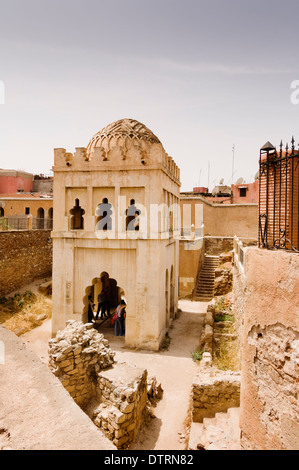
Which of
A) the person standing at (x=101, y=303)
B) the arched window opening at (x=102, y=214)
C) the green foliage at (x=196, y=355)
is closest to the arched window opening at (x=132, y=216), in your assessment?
the arched window opening at (x=102, y=214)

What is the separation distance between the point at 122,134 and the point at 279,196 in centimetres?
824

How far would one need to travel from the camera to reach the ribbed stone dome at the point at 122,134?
37.2ft

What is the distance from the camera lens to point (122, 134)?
37.5ft

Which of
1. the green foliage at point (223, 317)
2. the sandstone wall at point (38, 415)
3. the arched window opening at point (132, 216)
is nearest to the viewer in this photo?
the sandstone wall at point (38, 415)

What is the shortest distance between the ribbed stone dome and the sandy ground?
7.25 m

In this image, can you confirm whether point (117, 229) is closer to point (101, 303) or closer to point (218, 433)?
point (101, 303)

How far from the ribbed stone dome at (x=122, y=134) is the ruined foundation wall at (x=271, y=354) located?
27.1 ft

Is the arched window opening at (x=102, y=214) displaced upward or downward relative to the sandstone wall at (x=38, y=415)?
upward

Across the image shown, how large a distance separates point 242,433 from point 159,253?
626cm

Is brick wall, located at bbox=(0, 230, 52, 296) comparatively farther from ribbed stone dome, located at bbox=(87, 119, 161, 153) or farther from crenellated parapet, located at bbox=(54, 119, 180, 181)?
ribbed stone dome, located at bbox=(87, 119, 161, 153)

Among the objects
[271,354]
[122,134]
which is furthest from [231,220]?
[271,354]

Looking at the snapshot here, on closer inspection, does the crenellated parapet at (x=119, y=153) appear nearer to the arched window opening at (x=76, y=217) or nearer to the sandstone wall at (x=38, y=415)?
the arched window opening at (x=76, y=217)

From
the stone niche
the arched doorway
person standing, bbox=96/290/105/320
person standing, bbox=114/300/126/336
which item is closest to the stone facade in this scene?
person standing, bbox=114/300/126/336
